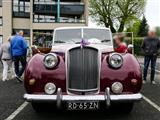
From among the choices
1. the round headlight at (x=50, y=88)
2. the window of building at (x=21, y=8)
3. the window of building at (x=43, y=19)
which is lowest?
the round headlight at (x=50, y=88)

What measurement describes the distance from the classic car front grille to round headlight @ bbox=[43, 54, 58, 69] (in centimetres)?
25

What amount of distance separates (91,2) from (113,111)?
5799 centimetres

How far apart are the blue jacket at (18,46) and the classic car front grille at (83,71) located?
650cm

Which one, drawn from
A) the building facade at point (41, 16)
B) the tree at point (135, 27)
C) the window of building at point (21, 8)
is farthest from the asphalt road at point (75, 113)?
the tree at point (135, 27)

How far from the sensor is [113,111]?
345 inches

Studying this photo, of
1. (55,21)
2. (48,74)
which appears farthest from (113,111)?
(55,21)

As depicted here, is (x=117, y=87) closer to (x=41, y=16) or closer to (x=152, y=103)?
(x=152, y=103)

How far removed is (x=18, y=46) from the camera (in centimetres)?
1407

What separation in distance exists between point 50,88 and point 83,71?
2.12ft

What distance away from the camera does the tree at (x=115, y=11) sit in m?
64.1

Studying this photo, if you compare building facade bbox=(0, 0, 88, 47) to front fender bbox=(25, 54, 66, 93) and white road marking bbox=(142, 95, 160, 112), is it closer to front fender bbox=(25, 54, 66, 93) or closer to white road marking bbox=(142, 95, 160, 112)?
white road marking bbox=(142, 95, 160, 112)

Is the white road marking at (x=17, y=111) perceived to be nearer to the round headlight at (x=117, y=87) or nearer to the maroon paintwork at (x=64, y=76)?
the maroon paintwork at (x=64, y=76)

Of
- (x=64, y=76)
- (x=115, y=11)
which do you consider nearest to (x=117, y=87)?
(x=64, y=76)

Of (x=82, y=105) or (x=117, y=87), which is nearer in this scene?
(x=82, y=105)
